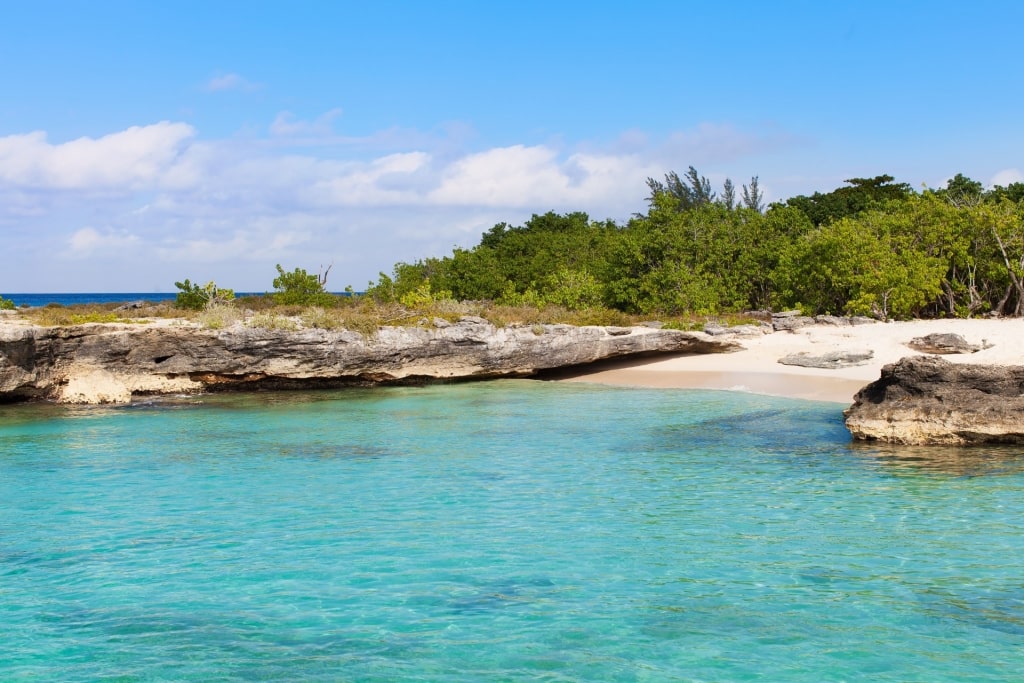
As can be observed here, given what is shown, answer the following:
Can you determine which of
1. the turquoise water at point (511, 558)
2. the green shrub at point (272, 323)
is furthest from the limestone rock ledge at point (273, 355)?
the turquoise water at point (511, 558)

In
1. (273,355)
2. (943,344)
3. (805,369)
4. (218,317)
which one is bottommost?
(805,369)

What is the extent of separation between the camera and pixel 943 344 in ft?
75.6

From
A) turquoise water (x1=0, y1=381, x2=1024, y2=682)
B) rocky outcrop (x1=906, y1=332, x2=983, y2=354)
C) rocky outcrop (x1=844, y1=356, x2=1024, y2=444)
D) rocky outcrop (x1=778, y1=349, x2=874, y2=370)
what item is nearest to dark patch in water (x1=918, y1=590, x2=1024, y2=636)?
turquoise water (x1=0, y1=381, x2=1024, y2=682)

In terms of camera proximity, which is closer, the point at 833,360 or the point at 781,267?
the point at 833,360

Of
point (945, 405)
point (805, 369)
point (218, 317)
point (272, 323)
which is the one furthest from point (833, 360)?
point (218, 317)

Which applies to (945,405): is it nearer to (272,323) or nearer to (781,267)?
(272,323)

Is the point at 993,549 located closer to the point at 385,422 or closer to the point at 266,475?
the point at 266,475

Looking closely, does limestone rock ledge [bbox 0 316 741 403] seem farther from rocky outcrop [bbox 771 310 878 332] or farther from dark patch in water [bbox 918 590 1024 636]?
dark patch in water [bbox 918 590 1024 636]

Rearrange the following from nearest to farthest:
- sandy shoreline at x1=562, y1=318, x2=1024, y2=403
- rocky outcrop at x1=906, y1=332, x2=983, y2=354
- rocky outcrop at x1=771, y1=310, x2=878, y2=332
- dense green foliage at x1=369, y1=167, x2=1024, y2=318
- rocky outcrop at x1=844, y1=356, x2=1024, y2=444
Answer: rocky outcrop at x1=844, y1=356, x2=1024, y2=444 < sandy shoreline at x1=562, y1=318, x2=1024, y2=403 < rocky outcrop at x1=906, y1=332, x2=983, y2=354 < rocky outcrop at x1=771, y1=310, x2=878, y2=332 < dense green foliage at x1=369, y1=167, x2=1024, y2=318

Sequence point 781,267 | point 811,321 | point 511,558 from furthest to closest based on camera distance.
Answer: point 781,267 → point 811,321 → point 511,558

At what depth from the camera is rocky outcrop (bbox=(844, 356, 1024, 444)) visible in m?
13.4

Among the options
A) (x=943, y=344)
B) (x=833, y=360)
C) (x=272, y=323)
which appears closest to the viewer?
(x=272, y=323)

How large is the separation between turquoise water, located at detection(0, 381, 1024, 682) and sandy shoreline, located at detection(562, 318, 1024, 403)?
17.6 ft

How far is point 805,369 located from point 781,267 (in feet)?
34.1
